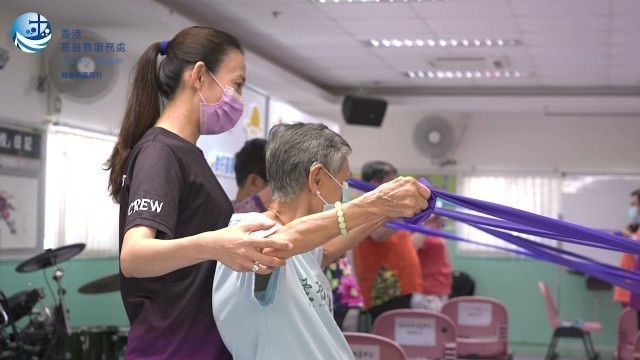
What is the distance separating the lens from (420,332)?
180 inches

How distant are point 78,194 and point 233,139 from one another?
147 centimetres

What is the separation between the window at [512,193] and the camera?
431 inches

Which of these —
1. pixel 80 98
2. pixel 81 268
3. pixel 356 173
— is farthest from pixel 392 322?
pixel 356 173

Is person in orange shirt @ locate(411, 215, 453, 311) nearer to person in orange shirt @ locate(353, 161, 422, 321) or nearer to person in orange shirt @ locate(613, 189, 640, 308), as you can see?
person in orange shirt @ locate(353, 161, 422, 321)

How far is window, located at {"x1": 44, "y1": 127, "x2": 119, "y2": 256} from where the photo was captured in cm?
603

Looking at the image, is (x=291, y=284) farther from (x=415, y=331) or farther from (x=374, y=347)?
(x=415, y=331)

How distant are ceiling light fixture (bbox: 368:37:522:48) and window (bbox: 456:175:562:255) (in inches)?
155

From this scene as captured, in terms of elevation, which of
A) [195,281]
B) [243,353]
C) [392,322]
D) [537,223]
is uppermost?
[537,223]

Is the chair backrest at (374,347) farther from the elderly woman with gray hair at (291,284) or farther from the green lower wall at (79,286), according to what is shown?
the green lower wall at (79,286)

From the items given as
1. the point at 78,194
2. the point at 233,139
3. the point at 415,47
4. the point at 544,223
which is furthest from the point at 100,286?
the point at 544,223

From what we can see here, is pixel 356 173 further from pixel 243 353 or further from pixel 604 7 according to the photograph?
pixel 243 353

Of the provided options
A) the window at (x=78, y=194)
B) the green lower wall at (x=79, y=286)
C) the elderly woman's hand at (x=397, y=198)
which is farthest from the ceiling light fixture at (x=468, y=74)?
the elderly woman's hand at (x=397, y=198)

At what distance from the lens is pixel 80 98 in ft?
18.5

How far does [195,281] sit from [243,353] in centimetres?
19
